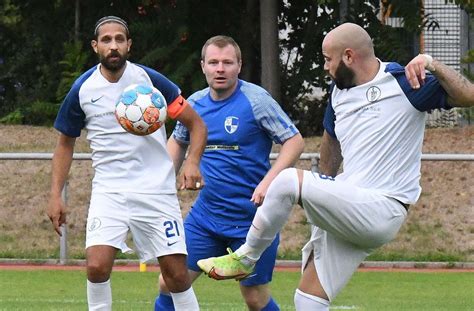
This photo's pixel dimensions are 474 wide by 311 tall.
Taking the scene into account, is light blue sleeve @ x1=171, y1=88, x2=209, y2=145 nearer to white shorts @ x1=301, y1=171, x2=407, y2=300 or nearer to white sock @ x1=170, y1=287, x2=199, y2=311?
white sock @ x1=170, y1=287, x2=199, y2=311

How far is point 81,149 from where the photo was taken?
773 inches

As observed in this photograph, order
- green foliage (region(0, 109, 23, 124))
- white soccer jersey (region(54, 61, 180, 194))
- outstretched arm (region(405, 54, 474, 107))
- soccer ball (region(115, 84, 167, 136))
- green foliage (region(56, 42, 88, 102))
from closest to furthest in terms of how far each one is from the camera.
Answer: outstretched arm (region(405, 54, 474, 107))
soccer ball (region(115, 84, 167, 136))
white soccer jersey (region(54, 61, 180, 194))
green foliage (region(56, 42, 88, 102))
green foliage (region(0, 109, 23, 124))

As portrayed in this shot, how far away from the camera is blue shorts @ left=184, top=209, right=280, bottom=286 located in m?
8.76

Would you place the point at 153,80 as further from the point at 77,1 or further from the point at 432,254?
the point at 77,1

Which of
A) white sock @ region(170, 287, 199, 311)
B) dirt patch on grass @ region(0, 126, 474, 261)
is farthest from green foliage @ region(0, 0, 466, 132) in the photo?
white sock @ region(170, 287, 199, 311)

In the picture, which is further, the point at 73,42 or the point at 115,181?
the point at 73,42

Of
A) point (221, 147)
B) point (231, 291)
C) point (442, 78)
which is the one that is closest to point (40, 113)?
point (231, 291)

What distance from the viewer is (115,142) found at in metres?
8.33

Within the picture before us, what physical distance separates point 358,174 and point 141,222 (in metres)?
1.63

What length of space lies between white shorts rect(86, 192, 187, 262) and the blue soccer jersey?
63 cm

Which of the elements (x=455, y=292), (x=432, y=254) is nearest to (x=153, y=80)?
(x=455, y=292)

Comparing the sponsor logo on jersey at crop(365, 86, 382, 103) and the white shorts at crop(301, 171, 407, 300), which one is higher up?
the sponsor logo on jersey at crop(365, 86, 382, 103)

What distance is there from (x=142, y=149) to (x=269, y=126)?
3.10ft

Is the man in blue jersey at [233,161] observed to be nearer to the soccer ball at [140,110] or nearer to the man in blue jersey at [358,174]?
the soccer ball at [140,110]
